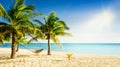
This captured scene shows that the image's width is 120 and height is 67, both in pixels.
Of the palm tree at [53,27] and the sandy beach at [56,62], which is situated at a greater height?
the palm tree at [53,27]

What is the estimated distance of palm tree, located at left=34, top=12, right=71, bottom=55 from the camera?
23.9 m

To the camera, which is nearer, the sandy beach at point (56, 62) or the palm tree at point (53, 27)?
the sandy beach at point (56, 62)

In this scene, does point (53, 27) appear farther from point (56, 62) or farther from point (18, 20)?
point (56, 62)

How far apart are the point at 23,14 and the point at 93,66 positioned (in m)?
8.01

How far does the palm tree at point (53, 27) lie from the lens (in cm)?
2392

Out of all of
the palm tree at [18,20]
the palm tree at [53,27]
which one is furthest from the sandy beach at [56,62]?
the palm tree at [53,27]

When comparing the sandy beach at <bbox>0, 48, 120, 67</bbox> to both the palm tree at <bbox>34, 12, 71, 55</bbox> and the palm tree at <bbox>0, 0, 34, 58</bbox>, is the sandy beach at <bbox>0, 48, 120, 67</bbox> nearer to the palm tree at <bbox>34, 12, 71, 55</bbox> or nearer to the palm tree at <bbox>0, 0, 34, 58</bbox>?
the palm tree at <bbox>0, 0, 34, 58</bbox>

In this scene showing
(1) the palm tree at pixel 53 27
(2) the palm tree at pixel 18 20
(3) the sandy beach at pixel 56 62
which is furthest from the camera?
(1) the palm tree at pixel 53 27

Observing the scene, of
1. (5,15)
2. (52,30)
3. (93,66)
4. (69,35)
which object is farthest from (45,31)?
(93,66)

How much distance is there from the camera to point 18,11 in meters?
17.2

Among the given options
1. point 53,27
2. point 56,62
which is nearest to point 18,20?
point 56,62

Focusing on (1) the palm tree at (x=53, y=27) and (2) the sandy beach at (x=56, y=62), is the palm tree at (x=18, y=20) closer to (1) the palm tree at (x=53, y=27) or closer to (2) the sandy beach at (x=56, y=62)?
(2) the sandy beach at (x=56, y=62)

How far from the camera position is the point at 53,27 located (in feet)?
78.9

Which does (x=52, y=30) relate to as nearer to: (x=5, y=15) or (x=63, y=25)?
(x=63, y=25)
